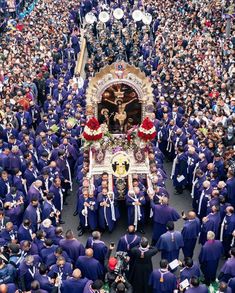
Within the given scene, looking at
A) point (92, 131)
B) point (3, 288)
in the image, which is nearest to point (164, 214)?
point (92, 131)

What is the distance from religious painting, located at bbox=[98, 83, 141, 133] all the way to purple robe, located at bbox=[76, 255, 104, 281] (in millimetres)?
Answer: 6515

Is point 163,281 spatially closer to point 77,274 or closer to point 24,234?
point 77,274

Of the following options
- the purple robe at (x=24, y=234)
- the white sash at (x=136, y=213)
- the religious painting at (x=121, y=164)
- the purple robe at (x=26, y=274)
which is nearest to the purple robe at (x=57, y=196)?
the religious painting at (x=121, y=164)

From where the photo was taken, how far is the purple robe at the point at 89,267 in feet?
36.1

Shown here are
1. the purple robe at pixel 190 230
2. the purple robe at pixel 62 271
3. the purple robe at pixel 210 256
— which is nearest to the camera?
the purple robe at pixel 62 271

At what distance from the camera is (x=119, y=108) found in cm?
1681

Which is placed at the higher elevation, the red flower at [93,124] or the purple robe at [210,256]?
the red flower at [93,124]

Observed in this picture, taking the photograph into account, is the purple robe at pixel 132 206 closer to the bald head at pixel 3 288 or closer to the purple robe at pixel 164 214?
the purple robe at pixel 164 214

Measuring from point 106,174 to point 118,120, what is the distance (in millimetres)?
3259

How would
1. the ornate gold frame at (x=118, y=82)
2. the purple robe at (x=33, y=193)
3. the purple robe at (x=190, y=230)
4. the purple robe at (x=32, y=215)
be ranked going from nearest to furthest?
the purple robe at (x=190, y=230) → the purple robe at (x=32, y=215) → the purple robe at (x=33, y=193) → the ornate gold frame at (x=118, y=82)

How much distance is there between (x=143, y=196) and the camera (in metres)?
13.6

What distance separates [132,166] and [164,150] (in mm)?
3108

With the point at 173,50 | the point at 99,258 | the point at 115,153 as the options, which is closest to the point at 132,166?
the point at 115,153

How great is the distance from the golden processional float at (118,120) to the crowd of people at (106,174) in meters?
0.38
